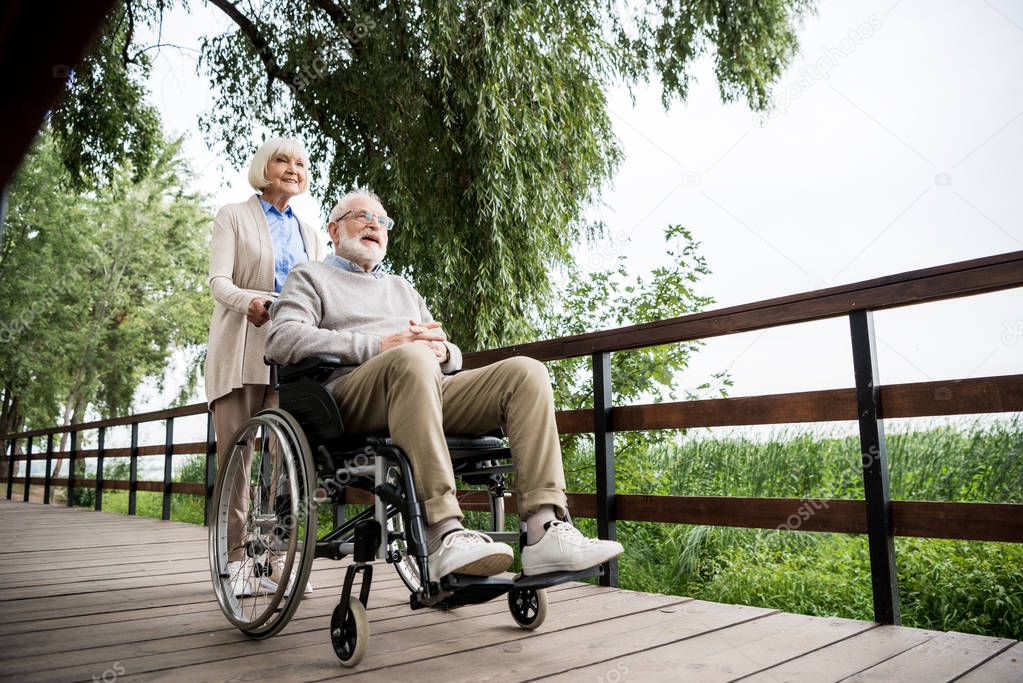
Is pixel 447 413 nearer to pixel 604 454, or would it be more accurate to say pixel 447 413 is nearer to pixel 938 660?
pixel 604 454

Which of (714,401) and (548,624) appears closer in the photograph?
(548,624)

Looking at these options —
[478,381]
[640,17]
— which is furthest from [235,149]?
[478,381]

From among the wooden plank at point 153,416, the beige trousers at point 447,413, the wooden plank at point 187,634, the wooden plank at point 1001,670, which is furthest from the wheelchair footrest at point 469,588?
the wooden plank at point 153,416

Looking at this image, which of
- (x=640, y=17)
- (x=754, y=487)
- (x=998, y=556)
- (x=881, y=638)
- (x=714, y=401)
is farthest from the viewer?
(x=640, y=17)

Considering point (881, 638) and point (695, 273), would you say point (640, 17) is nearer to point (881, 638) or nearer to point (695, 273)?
point (695, 273)

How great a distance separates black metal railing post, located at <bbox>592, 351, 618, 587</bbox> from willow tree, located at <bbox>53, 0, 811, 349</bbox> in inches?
68.5

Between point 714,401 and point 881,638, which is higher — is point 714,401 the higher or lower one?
the higher one

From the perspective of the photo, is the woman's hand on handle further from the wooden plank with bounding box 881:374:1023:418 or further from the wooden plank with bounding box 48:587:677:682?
the wooden plank with bounding box 881:374:1023:418

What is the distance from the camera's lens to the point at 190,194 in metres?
13.4

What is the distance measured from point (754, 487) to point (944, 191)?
10.8 feet

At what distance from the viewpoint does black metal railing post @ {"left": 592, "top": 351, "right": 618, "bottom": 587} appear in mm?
2369

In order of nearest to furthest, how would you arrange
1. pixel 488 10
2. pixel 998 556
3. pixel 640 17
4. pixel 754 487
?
pixel 998 556, pixel 754 487, pixel 488 10, pixel 640 17

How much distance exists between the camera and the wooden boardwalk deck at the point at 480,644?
139 centimetres

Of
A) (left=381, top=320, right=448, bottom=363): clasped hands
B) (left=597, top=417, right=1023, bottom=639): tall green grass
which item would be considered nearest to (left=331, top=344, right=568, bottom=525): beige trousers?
A: (left=381, top=320, right=448, bottom=363): clasped hands
